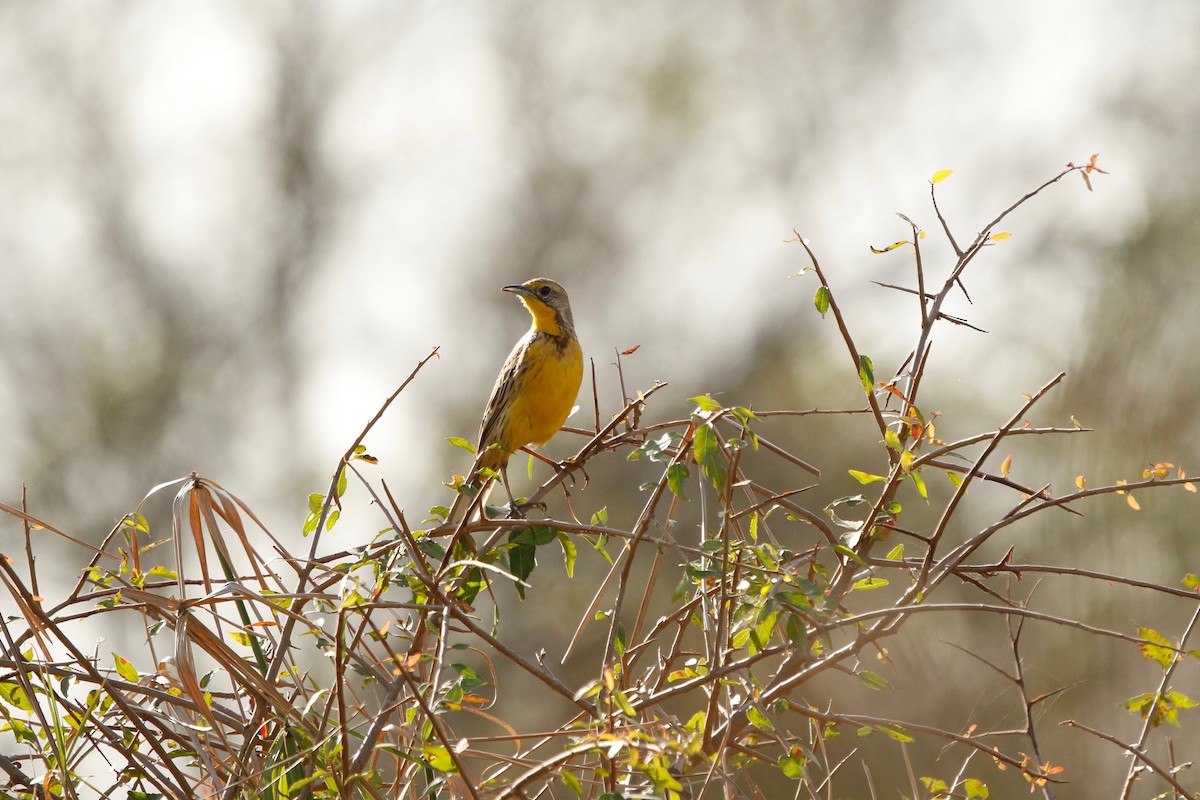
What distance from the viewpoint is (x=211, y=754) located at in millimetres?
2502

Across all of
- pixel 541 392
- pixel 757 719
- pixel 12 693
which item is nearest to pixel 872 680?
pixel 757 719

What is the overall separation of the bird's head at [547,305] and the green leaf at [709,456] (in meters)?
3.95

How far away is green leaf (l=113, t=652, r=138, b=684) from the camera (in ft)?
9.23

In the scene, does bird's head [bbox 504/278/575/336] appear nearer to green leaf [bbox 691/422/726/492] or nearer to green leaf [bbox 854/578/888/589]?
green leaf [bbox 854/578/888/589]

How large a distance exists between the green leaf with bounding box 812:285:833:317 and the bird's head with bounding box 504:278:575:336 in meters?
3.68

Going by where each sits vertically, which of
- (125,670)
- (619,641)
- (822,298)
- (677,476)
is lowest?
(619,641)

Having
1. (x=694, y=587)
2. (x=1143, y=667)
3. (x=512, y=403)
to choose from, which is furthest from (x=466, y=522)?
(x=1143, y=667)

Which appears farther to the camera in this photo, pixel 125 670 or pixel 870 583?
pixel 125 670

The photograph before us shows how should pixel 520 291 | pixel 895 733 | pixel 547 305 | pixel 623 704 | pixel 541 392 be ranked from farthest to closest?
pixel 520 291, pixel 547 305, pixel 541 392, pixel 895 733, pixel 623 704

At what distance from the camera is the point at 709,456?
2.30m

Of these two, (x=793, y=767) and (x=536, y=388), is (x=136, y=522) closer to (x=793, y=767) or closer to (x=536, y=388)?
(x=793, y=767)

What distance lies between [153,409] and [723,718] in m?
17.0

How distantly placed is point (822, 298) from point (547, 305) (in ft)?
13.0

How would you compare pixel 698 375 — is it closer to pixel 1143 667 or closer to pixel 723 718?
pixel 1143 667
